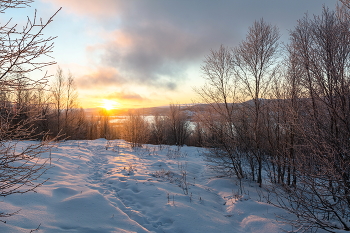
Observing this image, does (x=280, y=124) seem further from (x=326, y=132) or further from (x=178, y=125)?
(x=178, y=125)

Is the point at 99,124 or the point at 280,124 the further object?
the point at 99,124

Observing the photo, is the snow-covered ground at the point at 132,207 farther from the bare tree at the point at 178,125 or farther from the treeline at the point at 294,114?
the bare tree at the point at 178,125

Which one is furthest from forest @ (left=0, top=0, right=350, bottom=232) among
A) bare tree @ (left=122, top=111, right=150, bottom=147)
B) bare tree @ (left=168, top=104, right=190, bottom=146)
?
bare tree @ (left=168, top=104, right=190, bottom=146)

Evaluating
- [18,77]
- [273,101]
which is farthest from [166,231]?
[273,101]

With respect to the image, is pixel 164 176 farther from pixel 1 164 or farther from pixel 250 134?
pixel 1 164

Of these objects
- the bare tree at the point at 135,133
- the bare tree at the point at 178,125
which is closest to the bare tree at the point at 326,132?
the bare tree at the point at 135,133

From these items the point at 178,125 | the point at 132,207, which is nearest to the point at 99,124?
the point at 178,125

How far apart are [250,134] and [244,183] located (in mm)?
1871

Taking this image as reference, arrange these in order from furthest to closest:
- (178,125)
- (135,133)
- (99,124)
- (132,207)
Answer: (99,124), (178,125), (135,133), (132,207)

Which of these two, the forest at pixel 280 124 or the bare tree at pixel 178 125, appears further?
the bare tree at pixel 178 125

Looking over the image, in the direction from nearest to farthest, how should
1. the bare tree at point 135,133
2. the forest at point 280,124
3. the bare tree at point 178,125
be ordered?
the forest at point 280,124 < the bare tree at point 135,133 < the bare tree at point 178,125

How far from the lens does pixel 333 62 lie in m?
3.92

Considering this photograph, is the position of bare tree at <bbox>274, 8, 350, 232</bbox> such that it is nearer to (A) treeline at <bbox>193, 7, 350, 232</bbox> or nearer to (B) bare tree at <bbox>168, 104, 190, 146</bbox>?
(A) treeline at <bbox>193, 7, 350, 232</bbox>

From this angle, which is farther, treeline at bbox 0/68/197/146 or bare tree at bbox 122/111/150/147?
bare tree at bbox 122/111/150/147
